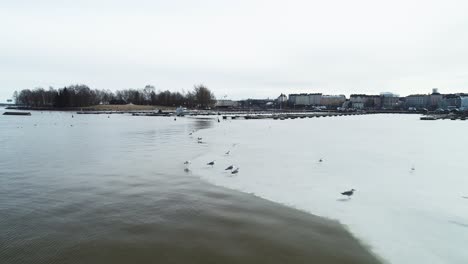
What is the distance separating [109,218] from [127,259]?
2886 millimetres

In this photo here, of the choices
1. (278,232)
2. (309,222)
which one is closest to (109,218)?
(278,232)

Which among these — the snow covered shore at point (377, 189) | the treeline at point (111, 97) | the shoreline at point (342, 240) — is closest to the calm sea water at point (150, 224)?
the shoreline at point (342, 240)

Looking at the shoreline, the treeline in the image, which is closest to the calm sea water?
the shoreline

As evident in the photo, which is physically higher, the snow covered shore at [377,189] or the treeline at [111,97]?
the treeline at [111,97]

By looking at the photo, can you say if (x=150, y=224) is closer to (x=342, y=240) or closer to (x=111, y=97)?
(x=342, y=240)

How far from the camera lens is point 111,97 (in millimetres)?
197000

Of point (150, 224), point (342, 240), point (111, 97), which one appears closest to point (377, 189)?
point (342, 240)

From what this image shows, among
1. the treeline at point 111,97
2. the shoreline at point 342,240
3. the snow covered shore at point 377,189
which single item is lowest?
the shoreline at point 342,240

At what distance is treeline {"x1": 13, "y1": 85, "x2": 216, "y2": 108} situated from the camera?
480ft

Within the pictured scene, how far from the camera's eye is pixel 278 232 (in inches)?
369

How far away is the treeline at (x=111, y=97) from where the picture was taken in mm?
146375

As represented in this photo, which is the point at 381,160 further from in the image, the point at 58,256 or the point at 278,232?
the point at 58,256

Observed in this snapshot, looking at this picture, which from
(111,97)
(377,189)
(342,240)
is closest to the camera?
(342,240)

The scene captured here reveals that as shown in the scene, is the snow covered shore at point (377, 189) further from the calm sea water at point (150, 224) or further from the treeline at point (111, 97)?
A: the treeline at point (111, 97)
